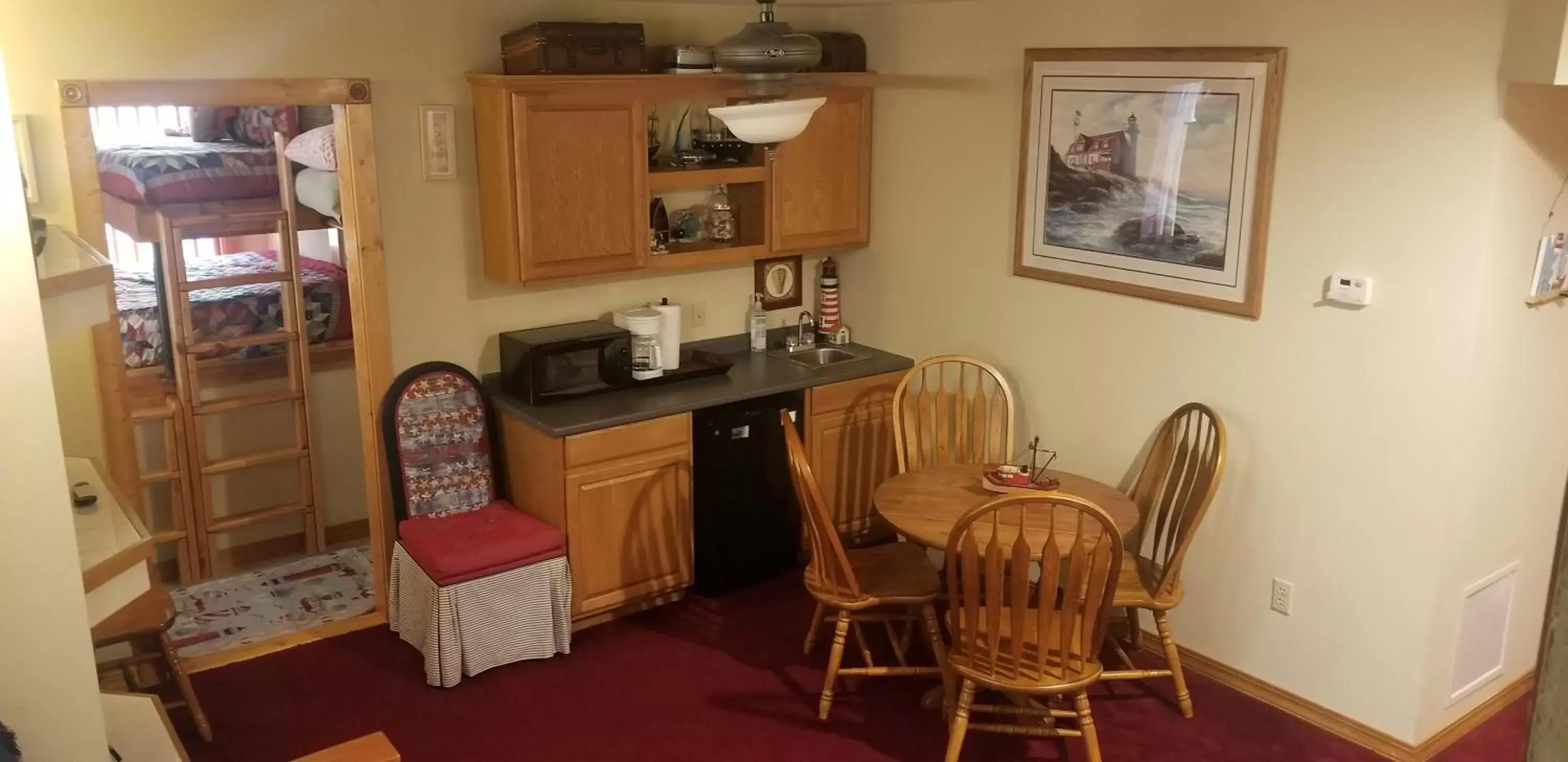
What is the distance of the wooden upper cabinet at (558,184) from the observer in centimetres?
390

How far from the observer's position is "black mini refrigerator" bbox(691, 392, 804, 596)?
4.30 meters

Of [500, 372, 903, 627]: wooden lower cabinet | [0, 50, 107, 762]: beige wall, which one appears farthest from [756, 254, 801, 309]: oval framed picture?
[0, 50, 107, 762]: beige wall

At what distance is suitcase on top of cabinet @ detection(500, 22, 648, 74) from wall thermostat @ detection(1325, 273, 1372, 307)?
7.60 feet

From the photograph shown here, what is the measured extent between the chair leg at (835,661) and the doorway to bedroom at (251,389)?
167 centimetres

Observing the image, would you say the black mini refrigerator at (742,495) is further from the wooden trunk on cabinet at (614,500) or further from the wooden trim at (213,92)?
the wooden trim at (213,92)

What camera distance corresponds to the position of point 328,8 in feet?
12.1

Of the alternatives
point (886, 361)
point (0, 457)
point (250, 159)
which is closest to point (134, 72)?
point (250, 159)

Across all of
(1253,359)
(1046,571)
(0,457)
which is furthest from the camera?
(1253,359)

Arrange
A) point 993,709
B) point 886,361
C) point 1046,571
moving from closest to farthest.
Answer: point 1046,571, point 993,709, point 886,361

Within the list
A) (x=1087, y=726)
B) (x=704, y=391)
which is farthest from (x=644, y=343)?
(x=1087, y=726)

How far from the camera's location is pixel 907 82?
4598 millimetres

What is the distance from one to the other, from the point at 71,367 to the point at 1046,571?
2801 millimetres

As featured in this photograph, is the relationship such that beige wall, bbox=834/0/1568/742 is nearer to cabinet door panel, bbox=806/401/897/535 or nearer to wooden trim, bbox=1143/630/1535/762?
wooden trim, bbox=1143/630/1535/762

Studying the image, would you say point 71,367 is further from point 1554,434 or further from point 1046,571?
point 1554,434
